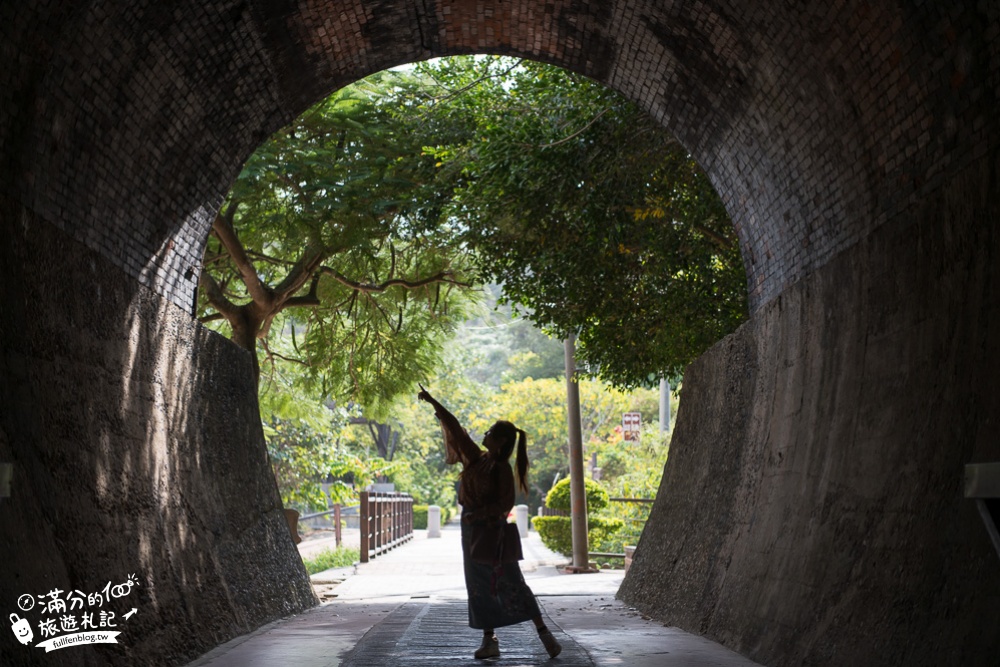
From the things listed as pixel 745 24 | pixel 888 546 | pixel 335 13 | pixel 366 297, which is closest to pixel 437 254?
pixel 366 297

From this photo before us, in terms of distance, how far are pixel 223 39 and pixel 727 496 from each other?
5207mm

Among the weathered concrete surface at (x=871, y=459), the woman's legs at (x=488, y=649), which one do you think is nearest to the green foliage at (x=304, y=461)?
the weathered concrete surface at (x=871, y=459)

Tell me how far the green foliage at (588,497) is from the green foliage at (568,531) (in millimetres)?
271

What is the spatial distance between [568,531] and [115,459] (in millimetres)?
18851

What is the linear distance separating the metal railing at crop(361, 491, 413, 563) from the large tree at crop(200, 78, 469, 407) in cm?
316

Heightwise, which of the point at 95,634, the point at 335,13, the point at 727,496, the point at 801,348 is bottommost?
the point at 95,634

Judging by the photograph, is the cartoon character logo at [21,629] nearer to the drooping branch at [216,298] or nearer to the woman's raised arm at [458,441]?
the woman's raised arm at [458,441]

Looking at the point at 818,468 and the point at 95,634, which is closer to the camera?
the point at 95,634

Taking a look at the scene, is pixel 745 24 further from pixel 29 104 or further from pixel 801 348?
pixel 29 104

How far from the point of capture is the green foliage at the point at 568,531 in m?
23.8

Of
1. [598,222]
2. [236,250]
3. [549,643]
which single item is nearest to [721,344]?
[598,222]

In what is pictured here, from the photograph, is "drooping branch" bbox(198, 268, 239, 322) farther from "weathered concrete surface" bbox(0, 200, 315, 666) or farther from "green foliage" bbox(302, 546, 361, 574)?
"weathered concrete surface" bbox(0, 200, 315, 666)

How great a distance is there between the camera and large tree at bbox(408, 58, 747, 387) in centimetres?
1263

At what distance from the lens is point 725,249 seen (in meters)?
13.4
